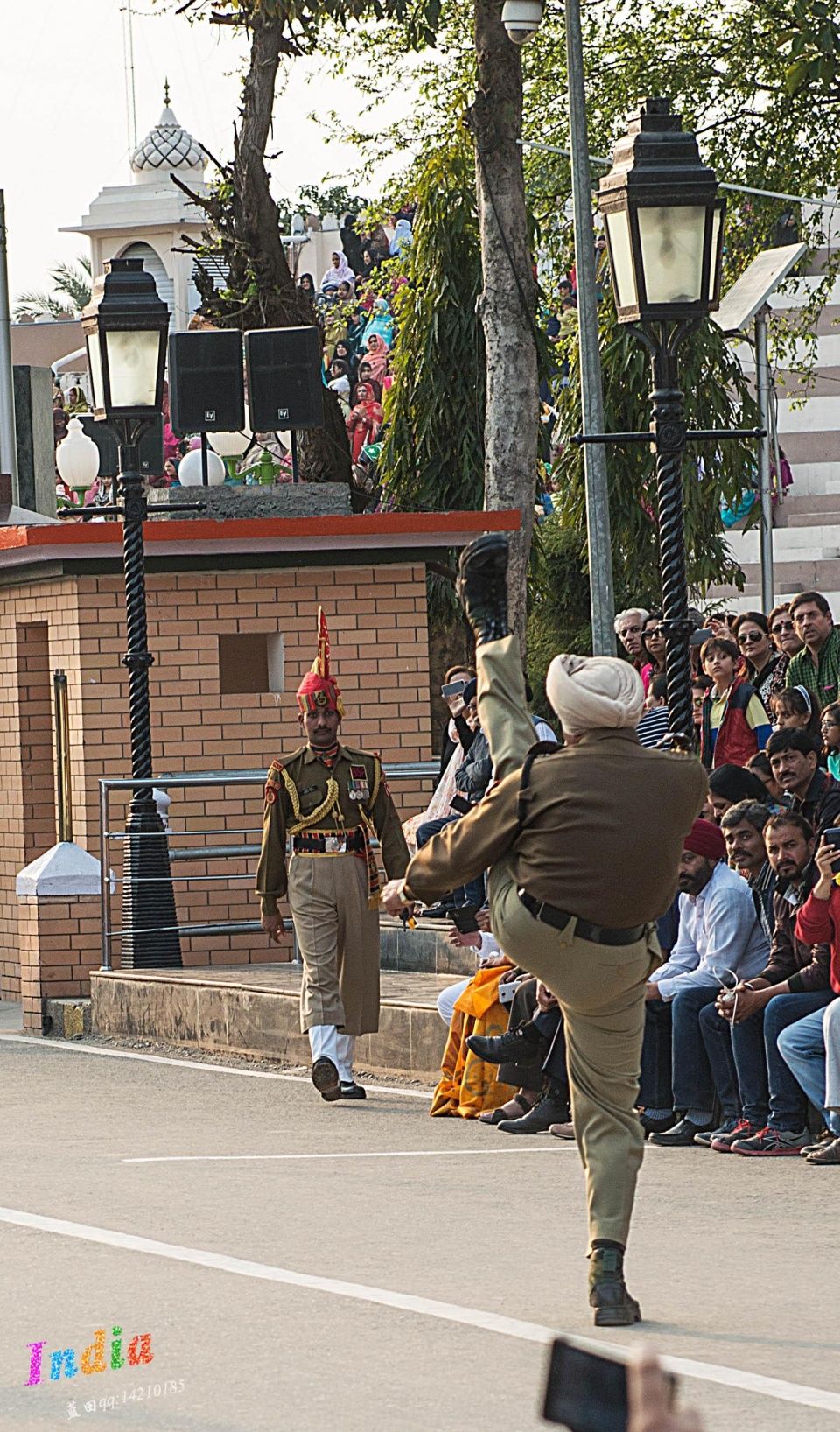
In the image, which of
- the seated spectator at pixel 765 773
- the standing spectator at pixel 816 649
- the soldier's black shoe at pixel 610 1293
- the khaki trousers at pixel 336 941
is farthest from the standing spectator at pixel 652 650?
the soldier's black shoe at pixel 610 1293

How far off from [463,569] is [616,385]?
1738 cm

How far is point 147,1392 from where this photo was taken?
5812mm

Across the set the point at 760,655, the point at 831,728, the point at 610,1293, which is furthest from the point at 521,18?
the point at 610,1293

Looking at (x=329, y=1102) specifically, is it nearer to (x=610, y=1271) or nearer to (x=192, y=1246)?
(x=192, y=1246)

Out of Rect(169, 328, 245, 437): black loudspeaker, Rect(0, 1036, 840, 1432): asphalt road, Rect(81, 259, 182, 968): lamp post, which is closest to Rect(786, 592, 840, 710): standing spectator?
Rect(0, 1036, 840, 1432): asphalt road

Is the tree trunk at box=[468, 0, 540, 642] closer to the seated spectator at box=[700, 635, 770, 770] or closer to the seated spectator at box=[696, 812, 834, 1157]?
the seated spectator at box=[700, 635, 770, 770]

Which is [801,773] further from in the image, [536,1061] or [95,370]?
[95,370]

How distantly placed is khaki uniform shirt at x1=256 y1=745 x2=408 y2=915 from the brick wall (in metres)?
4.64

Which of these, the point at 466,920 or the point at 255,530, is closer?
the point at 466,920

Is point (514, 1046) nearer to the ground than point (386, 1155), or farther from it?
farther from it

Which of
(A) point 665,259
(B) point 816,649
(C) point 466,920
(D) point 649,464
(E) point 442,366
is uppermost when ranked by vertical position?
(E) point 442,366

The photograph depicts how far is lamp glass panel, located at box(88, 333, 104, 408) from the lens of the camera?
1569 centimetres

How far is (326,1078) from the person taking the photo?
1149cm

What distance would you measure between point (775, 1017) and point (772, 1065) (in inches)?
7.3
